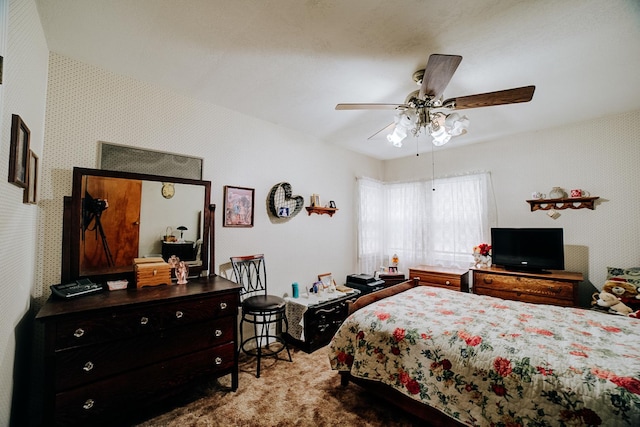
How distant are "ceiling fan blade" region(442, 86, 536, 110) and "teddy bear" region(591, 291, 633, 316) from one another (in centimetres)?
215

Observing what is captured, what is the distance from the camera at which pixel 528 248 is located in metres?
3.28

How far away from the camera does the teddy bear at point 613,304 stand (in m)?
2.42

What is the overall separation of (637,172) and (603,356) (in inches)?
107

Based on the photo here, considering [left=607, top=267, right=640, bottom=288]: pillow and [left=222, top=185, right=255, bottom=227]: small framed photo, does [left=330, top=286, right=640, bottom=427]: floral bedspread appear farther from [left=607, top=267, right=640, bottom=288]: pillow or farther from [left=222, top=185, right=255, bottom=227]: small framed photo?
[left=222, top=185, right=255, bottom=227]: small framed photo

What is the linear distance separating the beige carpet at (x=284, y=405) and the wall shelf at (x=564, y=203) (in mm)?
3131

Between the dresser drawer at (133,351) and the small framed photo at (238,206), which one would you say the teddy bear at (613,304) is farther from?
the small framed photo at (238,206)

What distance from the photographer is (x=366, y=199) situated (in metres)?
4.52

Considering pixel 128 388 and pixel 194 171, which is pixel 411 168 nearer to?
pixel 194 171

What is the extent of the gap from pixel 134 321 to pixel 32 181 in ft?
3.52

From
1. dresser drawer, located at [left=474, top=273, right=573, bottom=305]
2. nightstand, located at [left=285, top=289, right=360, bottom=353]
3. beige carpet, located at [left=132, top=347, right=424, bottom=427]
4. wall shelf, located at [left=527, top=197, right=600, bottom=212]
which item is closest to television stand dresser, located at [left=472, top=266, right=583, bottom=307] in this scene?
dresser drawer, located at [left=474, top=273, right=573, bottom=305]

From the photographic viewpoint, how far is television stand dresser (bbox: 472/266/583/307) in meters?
2.85

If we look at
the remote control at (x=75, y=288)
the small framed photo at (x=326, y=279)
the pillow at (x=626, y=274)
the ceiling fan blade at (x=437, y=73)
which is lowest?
the small framed photo at (x=326, y=279)

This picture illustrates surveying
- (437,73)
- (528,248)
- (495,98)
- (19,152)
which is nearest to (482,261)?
(528,248)

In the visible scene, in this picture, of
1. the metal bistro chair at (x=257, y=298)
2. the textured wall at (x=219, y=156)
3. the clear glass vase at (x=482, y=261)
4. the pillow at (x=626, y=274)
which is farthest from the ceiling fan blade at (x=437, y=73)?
the pillow at (x=626, y=274)
